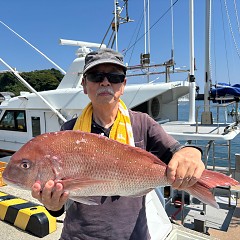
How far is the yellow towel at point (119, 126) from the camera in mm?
1708

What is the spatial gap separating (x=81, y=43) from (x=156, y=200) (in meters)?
6.54

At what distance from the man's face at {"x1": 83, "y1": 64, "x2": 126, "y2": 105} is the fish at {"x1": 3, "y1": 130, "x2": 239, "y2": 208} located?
292mm

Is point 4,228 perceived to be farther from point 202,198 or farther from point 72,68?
point 72,68

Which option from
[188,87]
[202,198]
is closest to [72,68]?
[188,87]

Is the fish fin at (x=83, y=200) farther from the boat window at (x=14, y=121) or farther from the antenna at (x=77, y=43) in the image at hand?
the boat window at (x=14, y=121)

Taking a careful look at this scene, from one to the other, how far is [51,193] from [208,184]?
0.81m

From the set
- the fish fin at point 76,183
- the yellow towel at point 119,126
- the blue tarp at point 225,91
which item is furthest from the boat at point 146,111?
the fish fin at point 76,183

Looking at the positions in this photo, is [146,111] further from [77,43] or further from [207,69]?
[77,43]

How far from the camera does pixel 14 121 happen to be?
9.62 m

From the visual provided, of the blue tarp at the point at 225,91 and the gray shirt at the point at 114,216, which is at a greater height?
the blue tarp at the point at 225,91

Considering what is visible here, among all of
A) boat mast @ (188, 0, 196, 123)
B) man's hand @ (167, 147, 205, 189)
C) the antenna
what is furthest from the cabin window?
man's hand @ (167, 147, 205, 189)

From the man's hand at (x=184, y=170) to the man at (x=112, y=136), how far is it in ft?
0.26

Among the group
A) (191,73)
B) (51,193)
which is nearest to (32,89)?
(191,73)

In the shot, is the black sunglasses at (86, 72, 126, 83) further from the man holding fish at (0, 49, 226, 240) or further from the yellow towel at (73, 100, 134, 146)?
the yellow towel at (73, 100, 134, 146)
